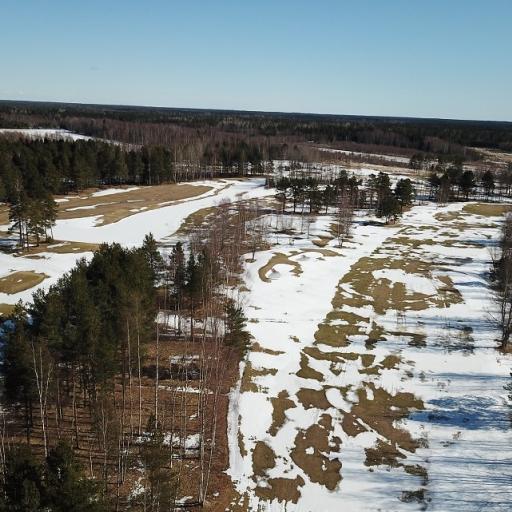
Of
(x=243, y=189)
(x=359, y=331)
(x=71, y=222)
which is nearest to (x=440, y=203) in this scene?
(x=243, y=189)

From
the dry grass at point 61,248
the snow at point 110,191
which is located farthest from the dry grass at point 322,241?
the snow at point 110,191

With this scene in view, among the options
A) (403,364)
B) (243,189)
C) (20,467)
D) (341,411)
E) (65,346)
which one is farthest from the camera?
(243,189)

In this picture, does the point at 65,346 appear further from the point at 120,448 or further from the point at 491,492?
the point at 491,492

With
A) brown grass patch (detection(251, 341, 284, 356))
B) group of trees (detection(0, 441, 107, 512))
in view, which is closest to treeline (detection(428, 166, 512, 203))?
brown grass patch (detection(251, 341, 284, 356))

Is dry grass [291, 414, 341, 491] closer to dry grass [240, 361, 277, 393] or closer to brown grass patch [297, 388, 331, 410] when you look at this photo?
brown grass patch [297, 388, 331, 410]

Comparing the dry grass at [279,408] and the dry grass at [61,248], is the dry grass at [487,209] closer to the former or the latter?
the dry grass at [61,248]

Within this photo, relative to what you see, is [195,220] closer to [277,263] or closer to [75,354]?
[277,263]

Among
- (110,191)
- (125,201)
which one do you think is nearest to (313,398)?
(125,201)
